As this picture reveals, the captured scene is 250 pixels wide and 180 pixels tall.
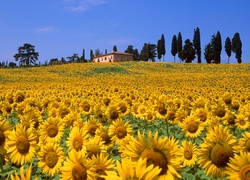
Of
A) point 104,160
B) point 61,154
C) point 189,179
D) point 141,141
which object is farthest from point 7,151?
point 189,179

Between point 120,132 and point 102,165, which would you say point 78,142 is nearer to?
point 120,132

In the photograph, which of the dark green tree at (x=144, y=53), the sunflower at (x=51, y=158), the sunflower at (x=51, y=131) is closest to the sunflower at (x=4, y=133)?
the sunflower at (x=51, y=158)

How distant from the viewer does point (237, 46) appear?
84.7m

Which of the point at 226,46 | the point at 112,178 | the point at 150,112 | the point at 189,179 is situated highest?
the point at 226,46

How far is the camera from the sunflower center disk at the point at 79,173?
2816mm

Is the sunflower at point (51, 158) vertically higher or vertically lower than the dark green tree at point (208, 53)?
lower

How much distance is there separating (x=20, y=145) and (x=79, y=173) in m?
1.70

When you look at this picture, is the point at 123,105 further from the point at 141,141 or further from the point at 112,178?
the point at 112,178

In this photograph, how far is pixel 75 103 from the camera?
9.15m

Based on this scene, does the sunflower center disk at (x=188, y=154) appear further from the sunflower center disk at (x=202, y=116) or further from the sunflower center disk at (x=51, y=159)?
the sunflower center disk at (x=51, y=159)

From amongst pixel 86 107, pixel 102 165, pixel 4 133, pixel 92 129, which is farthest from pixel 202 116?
pixel 102 165

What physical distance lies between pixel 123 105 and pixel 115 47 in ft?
419

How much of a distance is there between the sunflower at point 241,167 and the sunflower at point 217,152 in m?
0.42

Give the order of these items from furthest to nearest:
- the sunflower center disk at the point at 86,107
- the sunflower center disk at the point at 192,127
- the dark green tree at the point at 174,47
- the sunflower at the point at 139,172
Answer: the dark green tree at the point at 174,47
the sunflower center disk at the point at 86,107
the sunflower center disk at the point at 192,127
the sunflower at the point at 139,172
